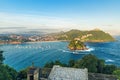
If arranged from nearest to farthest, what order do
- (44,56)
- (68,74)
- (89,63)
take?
(68,74), (89,63), (44,56)

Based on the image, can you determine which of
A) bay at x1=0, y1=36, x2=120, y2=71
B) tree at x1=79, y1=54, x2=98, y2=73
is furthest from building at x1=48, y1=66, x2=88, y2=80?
bay at x1=0, y1=36, x2=120, y2=71

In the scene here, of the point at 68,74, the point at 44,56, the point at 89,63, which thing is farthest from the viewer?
the point at 44,56

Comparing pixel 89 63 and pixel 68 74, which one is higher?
pixel 68 74

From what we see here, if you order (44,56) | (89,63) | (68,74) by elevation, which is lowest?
(44,56)

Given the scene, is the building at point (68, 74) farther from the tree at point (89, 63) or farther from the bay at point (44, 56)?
the bay at point (44, 56)

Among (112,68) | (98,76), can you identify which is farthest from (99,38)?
(98,76)

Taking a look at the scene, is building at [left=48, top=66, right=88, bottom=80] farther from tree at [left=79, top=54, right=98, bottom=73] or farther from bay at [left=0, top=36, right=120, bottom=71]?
bay at [left=0, top=36, right=120, bottom=71]

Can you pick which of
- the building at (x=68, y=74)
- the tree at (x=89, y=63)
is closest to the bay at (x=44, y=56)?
the tree at (x=89, y=63)

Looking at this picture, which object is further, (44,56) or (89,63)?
(44,56)

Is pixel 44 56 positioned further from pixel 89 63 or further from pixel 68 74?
pixel 68 74

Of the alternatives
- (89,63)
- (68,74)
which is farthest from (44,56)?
(68,74)

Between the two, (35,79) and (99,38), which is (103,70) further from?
(99,38)
